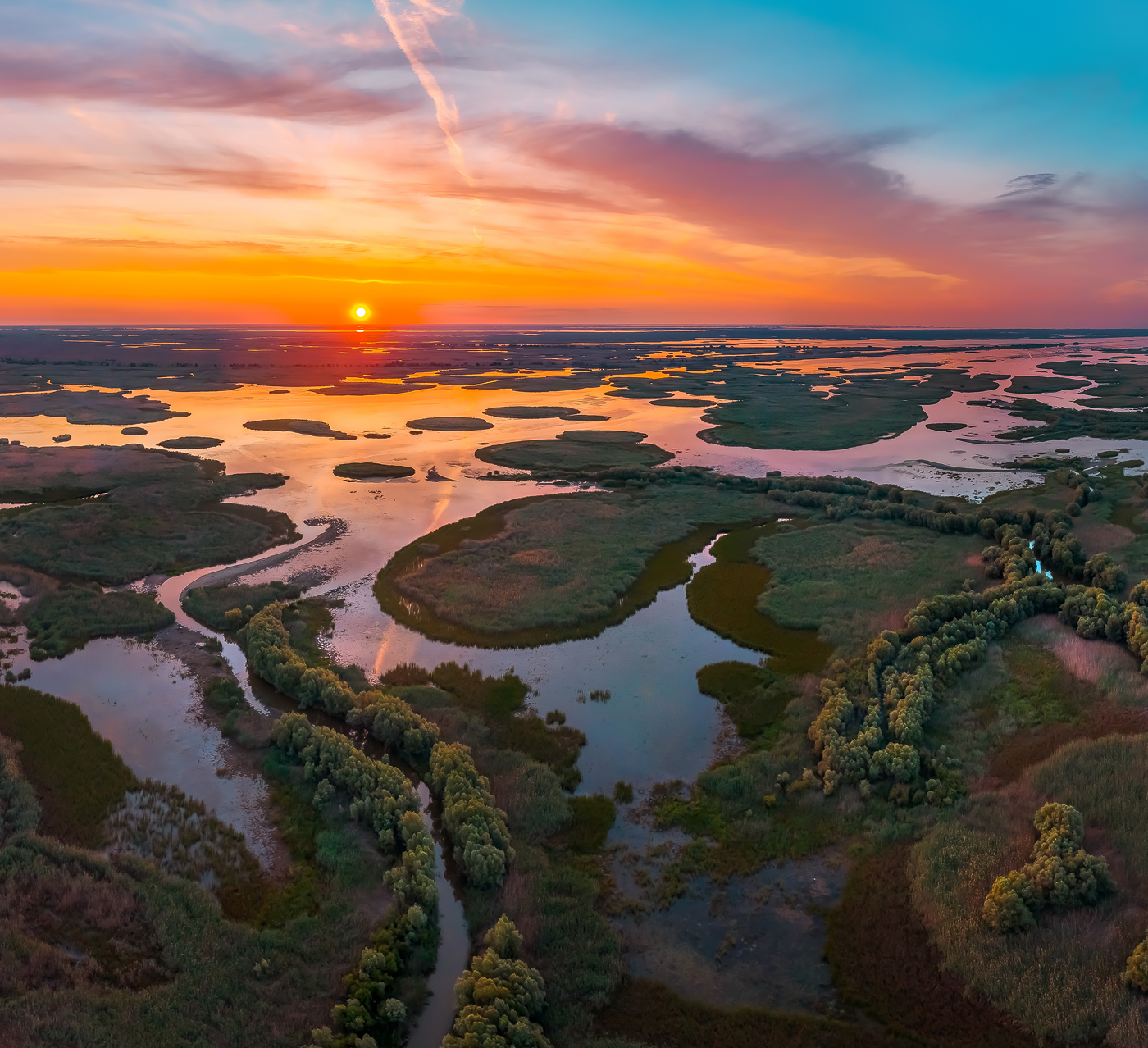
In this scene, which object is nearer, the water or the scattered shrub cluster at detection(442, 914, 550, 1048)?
the scattered shrub cluster at detection(442, 914, 550, 1048)

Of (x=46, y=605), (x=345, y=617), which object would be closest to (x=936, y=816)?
(x=345, y=617)

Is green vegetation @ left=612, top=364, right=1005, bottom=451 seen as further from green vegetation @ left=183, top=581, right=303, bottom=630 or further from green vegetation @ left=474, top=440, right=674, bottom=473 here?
green vegetation @ left=183, top=581, right=303, bottom=630

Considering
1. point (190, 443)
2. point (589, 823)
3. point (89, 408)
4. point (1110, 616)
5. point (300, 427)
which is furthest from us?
point (89, 408)

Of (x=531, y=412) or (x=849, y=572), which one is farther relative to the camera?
(x=531, y=412)

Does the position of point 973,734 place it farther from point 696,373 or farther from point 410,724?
point 696,373

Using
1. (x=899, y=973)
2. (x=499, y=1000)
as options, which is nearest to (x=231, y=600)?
(x=499, y=1000)

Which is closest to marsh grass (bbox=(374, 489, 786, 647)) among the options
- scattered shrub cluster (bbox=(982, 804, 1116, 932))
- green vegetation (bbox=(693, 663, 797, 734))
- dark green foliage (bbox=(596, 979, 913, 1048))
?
green vegetation (bbox=(693, 663, 797, 734))

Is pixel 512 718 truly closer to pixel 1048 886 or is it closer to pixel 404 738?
pixel 404 738
